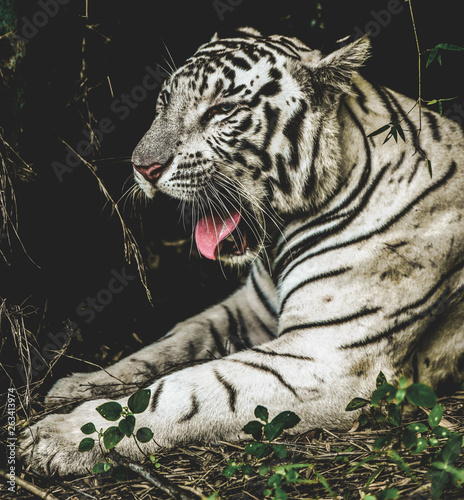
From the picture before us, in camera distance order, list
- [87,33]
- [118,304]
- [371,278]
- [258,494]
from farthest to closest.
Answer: [118,304], [87,33], [371,278], [258,494]

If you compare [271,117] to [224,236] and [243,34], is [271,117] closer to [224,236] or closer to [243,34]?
[224,236]

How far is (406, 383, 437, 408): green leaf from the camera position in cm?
140

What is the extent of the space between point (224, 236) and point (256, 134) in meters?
0.44

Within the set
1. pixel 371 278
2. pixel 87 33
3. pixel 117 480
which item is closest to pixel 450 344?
pixel 371 278

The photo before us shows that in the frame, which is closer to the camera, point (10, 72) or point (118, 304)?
point (10, 72)

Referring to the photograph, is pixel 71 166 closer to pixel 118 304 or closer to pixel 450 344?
pixel 118 304

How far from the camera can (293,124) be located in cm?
217

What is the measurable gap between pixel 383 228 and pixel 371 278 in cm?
21

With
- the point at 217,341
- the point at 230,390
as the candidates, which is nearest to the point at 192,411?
the point at 230,390

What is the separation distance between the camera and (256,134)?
2.19 meters

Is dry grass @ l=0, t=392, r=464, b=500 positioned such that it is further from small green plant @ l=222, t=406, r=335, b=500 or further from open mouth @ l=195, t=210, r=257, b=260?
open mouth @ l=195, t=210, r=257, b=260

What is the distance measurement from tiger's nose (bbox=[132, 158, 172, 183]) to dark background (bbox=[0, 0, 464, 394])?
264 millimetres

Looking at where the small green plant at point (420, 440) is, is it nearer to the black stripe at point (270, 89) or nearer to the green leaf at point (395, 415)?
the green leaf at point (395, 415)

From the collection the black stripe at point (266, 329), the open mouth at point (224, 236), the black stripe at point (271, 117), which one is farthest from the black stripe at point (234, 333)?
the black stripe at point (271, 117)
